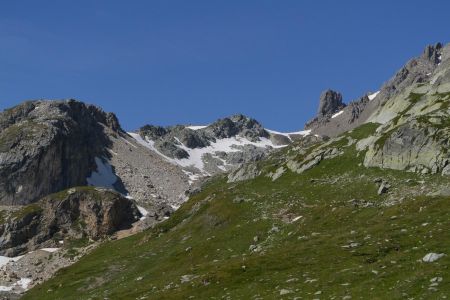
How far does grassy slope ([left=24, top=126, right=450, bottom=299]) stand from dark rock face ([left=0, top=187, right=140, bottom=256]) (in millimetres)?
73305

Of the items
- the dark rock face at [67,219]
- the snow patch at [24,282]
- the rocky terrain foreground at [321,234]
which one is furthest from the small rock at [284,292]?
the dark rock face at [67,219]

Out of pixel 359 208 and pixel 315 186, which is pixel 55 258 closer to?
pixel 315 186

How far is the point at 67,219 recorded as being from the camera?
586 feet

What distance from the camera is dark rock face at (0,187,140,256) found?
168125 mm

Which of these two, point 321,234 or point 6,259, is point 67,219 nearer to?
point 6,259

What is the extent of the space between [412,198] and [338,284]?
23.6m

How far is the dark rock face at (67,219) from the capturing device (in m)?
168

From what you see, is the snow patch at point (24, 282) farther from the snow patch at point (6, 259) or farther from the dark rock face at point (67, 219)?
the dark rock face at point (67, 219)

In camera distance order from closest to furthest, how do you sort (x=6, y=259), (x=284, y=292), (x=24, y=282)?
(x=284, y=292) → (x=24, y=282) → (x=6, y=259)

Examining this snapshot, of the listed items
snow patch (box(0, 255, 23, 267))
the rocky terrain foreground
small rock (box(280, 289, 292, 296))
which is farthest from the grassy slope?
snow patch (box(0, 255, 23, 267))

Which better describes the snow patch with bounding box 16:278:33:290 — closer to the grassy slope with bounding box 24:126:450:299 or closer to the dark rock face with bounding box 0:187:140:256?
the dark rock face with bounding box 0:187:140:256

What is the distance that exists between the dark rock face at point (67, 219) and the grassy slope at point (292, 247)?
7330cm

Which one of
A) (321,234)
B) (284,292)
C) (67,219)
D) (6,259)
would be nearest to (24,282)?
(6,259)

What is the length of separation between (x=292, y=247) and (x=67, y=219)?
143477 millimetres
